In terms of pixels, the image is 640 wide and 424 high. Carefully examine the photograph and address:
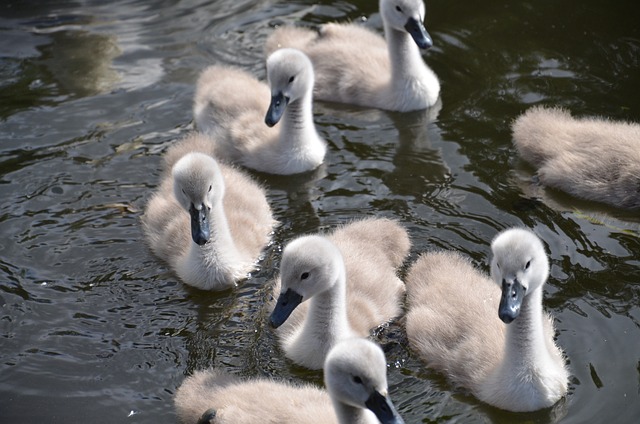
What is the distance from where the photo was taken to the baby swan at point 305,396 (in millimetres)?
4746

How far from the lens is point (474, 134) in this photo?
809cm

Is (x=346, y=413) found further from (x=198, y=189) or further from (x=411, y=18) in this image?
(x=411, y=18)

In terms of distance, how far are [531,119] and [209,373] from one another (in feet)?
10.7

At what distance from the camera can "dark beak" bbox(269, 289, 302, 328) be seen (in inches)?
226

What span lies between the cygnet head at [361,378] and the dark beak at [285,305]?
3.08 ft

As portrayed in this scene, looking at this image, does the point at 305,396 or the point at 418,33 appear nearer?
the point at 305,396

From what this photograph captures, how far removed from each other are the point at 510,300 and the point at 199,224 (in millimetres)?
1937

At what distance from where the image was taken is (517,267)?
5.36 meters

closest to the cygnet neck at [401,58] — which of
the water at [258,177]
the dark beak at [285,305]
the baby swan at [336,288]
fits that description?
the water at [258,177]

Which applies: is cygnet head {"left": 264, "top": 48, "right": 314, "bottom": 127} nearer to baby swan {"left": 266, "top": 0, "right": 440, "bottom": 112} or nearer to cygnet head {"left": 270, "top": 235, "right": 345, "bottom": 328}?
baby swan {"left": 266, "top": 0, "right": 440, "bottom": 112}

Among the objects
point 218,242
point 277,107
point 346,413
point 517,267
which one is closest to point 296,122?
point 277,107

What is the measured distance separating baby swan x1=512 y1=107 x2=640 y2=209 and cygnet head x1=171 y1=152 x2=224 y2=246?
231 cm

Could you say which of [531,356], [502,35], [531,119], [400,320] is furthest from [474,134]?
[531,356]

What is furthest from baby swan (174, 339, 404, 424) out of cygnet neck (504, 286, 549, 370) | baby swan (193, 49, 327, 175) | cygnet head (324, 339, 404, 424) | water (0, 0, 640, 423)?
baby swan (193, 49, 327, 175)
